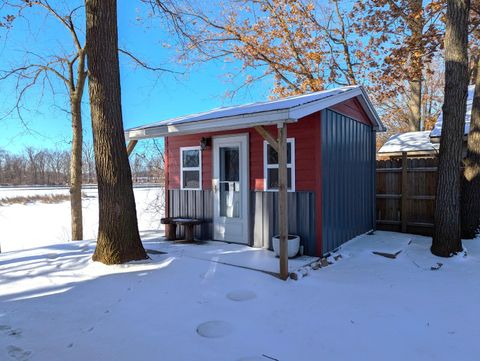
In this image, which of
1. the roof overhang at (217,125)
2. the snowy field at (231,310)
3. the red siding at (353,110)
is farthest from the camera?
the red siding at (353,110)

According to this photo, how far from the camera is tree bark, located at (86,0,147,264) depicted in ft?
17.4

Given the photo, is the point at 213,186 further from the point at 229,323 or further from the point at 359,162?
the point at 229,323

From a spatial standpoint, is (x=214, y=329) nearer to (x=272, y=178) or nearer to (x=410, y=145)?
(x=272, y=178)

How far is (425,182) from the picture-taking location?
8039 millimetres

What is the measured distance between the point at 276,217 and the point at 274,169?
0.90 meters

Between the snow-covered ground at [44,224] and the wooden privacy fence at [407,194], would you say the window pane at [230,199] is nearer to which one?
the wooden privacy fence at [407,194]

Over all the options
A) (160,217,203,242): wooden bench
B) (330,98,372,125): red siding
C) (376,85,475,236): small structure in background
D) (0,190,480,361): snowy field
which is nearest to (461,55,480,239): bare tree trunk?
(376,85,475,236): small structure in background

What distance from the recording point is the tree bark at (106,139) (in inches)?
208

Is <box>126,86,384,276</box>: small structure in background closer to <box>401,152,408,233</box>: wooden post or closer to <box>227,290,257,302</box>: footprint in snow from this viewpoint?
<box>401,152,408,233</box>: wooden post

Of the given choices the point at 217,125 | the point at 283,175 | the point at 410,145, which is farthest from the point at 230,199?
the point at 410,145

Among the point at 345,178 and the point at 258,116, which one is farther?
the point at 345,178

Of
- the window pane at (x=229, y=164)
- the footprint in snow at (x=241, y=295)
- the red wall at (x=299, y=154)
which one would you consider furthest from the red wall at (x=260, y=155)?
the footprint in snow at (x=241, y=295)

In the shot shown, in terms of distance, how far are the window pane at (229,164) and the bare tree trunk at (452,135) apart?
3859mm

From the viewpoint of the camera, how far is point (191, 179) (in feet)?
24.7
